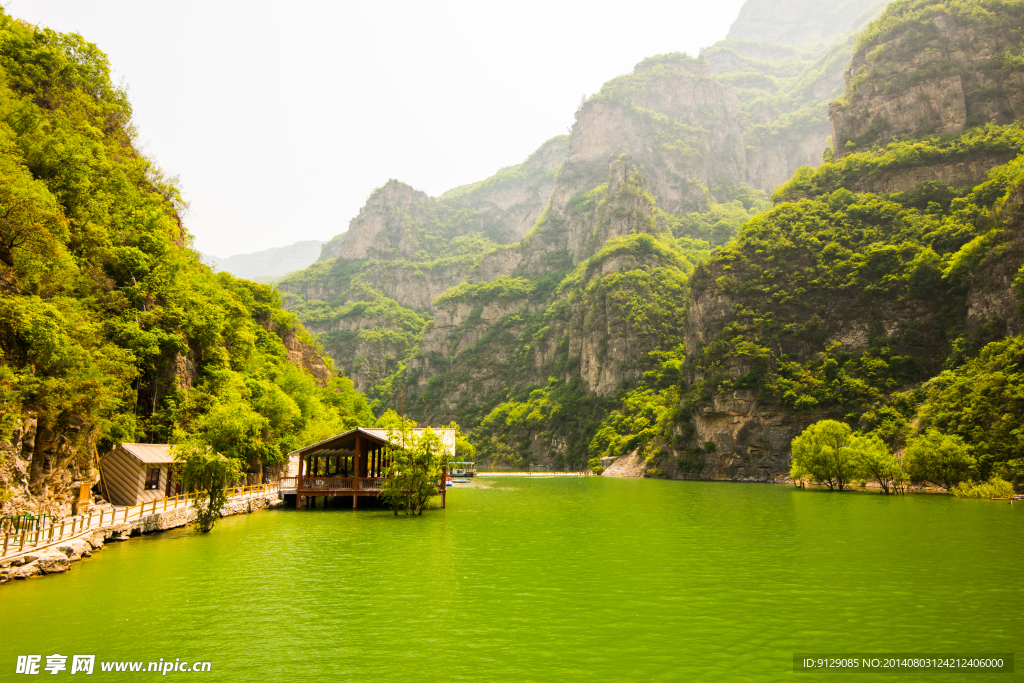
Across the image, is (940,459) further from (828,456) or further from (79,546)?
(79,546)

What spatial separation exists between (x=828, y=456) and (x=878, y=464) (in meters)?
4.88

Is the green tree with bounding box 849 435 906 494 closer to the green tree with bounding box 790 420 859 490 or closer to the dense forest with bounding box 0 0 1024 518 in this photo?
the green tree with bounding box 790 420 859 490

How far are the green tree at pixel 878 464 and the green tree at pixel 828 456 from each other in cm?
54

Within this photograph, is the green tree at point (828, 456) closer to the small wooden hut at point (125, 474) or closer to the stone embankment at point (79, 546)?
the stone embankment at point (79, 546)

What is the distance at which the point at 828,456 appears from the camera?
5288cm

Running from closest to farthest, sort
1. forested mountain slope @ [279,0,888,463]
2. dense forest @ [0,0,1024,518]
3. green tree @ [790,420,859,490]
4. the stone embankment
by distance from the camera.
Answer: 1. the stone embankment
2. dense forest @ [0,0,1024,518]
3. green tree @ [790,420,859,490]
4. forested mountain slope @ [279,0,888,463]

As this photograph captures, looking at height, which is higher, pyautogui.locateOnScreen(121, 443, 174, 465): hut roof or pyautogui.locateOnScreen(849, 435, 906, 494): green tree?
pyautogui.locateOnScreen(121, 443, 174, 465): hut roof

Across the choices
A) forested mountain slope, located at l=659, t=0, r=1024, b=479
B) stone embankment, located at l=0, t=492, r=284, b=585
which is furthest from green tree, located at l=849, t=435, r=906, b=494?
stone embankment, located at l=0, t=492, r=284, b=585

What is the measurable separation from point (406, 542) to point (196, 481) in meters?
12.1

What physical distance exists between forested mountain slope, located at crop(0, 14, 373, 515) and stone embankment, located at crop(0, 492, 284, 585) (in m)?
2.11

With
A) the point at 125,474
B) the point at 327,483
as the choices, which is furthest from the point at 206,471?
the point at 327,483

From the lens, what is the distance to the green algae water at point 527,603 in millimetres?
10000

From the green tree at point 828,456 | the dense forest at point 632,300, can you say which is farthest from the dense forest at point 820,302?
→ the green tree at point 828,456

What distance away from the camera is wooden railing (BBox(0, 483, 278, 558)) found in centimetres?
1542
